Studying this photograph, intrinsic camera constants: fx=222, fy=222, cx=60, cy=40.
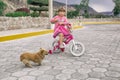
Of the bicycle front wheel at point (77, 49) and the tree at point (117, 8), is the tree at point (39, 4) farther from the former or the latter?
the bicycle front wheel at point (77, 49)

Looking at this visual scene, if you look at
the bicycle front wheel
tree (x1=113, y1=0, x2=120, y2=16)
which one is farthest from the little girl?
tree (x1=113, y1=0, x2=120, y2=16)

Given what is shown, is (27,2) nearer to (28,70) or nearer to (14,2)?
(14,2)

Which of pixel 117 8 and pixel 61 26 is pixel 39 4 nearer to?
pixel 117 8

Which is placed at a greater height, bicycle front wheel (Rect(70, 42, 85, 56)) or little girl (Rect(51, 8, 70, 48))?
little girl (Rect(51, 8, 70, 48))

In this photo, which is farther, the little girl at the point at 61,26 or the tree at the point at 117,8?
the tree at the point at 117,8

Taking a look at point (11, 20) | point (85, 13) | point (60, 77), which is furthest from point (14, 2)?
point (60, 77)

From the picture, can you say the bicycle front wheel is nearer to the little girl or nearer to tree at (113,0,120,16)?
the little girl

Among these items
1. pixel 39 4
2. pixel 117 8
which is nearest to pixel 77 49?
pixel 39 4

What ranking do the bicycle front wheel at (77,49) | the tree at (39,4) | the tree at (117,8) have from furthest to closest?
1. the tree at (117,8)
2. the tree at (39,4)
3. the bicycle front wheel at (77,49)

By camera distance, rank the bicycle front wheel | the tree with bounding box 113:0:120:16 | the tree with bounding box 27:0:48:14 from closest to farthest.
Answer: the bicycle front wheel
the tree with bounding box 27:0:48:14
the tree with bounding box 113:0:120:16

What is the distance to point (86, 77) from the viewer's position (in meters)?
4.27

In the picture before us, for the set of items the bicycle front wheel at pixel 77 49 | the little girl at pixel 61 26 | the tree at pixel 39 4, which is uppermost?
the tree at pixel 39 4

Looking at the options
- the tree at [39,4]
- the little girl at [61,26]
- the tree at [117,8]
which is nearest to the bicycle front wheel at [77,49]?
the little girl at [61,26]

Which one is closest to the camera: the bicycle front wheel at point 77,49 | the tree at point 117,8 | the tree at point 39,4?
the bicycle front wheel at point 77,49
